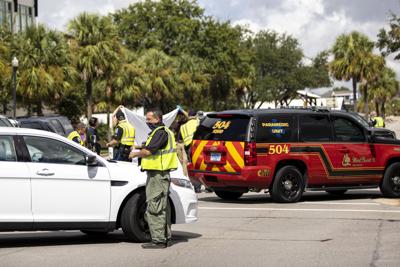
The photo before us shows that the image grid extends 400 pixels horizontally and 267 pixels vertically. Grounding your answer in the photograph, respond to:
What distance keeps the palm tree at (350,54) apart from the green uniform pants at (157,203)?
55.9 metres

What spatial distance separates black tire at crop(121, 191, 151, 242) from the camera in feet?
33.9

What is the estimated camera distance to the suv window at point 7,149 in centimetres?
980

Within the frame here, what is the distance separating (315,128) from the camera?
53.3 feet

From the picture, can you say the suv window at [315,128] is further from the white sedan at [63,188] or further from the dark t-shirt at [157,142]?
the dark t-shirt at [157,142]

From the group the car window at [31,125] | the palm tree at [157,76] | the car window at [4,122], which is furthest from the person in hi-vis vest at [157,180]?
the palm tree at [157,76]

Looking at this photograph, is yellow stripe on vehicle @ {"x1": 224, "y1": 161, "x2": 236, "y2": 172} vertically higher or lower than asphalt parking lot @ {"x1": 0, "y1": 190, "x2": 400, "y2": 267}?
higher

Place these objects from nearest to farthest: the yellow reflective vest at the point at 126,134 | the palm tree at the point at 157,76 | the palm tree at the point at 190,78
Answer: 1. the yellow reflective vest at the point at 126,134
2. the palm tree at the point at 157,76
3. the palm tree at the point at 190,78

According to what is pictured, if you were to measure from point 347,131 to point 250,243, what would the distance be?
6.69 meters

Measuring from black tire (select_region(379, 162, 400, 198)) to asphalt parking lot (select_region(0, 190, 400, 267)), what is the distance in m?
1.91

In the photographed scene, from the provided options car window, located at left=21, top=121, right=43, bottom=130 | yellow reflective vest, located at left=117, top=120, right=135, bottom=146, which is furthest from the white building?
yellow reflective vest, located at left=117, top=120, right=135, bottom=146

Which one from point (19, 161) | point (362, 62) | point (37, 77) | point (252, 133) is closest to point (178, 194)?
point (19, 161)

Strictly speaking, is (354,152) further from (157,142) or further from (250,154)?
(157,142)

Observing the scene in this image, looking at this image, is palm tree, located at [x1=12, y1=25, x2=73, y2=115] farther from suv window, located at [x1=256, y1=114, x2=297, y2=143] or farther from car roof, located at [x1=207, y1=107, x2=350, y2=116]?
suv window, located at [x1=256, y1=114, x2=297, y2=143]

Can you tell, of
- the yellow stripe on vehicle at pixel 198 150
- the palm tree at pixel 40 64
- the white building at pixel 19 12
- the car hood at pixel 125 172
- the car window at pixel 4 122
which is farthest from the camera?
the white building at pixel 19 12
